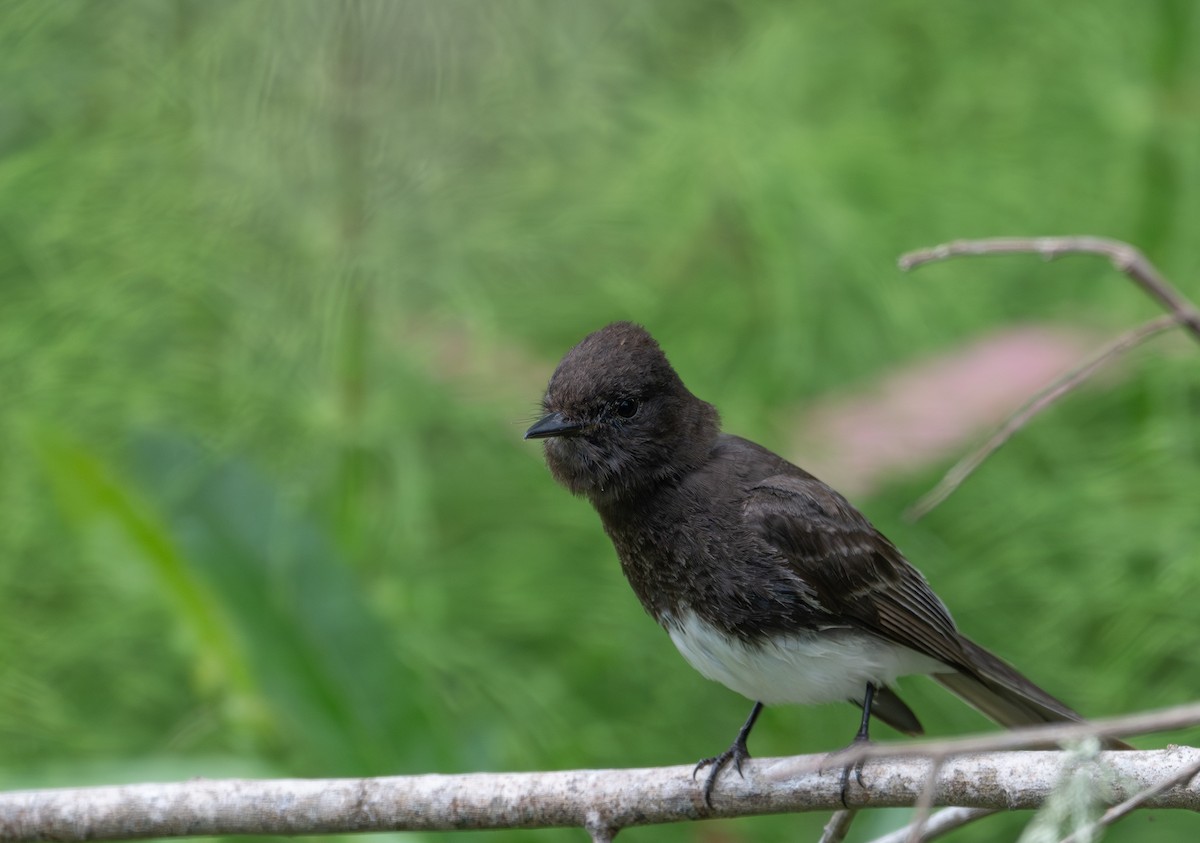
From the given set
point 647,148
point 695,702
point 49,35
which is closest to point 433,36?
point 647,148

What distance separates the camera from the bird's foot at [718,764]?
7.47ft

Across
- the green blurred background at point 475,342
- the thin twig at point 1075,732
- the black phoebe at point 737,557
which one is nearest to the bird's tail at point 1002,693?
the black phoebe at point 737,557

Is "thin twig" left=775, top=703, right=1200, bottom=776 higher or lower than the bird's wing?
higher

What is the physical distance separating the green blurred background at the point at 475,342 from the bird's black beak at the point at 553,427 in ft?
3.23

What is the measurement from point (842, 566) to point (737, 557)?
0.73 feet

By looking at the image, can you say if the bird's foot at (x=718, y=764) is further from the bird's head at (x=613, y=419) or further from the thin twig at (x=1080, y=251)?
the thin twig at (x=1080, y=251)

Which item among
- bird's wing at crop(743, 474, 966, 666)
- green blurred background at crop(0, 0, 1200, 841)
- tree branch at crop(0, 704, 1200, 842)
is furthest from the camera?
green blurred background at crop(0, 0, 1200, 841)

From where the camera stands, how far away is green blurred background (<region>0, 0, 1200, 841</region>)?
3703 millimetres

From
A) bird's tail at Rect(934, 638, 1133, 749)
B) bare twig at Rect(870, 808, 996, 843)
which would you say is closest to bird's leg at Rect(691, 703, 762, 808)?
bare twig at Rect(870, 808, 996, 843)

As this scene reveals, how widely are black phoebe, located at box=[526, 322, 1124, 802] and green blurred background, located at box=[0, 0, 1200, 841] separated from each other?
0.90 metres

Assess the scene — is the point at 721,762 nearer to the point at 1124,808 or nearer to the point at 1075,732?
the point at 1124,808

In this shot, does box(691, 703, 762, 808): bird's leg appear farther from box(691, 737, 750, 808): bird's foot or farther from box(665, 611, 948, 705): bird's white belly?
box(665, 611, 948, 705): bird's white belly

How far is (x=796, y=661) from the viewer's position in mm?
2625

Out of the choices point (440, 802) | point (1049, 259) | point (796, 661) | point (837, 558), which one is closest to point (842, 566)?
point (837, 558)
